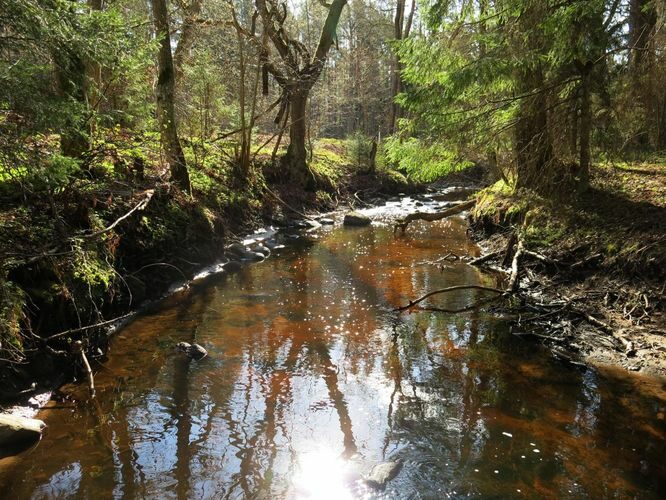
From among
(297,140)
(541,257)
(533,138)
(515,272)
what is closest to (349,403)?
(515,272)

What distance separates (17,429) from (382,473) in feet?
11.4

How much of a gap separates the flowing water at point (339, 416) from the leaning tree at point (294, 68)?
36.7 ft

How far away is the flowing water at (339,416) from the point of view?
4.14m

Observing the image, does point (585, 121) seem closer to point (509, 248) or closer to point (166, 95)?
point (509, 248)

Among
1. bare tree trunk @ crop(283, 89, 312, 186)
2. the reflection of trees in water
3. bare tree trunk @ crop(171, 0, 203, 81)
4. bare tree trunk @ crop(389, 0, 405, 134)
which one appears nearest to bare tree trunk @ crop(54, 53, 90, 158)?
the reflection of trees in water

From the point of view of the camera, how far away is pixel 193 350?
6.59 metres

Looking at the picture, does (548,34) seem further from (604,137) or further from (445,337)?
(445,337)

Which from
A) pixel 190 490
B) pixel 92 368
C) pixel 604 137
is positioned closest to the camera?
pixel 190 490

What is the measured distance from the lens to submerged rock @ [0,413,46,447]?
431 centimetres

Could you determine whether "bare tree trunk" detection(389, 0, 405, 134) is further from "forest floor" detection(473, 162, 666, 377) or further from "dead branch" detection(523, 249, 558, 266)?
"dead branch" detection(523, 249, 558, 266)

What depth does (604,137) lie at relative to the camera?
891 centimetres

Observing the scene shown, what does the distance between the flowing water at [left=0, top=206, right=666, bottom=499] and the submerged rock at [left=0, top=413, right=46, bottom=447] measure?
0.44 feet

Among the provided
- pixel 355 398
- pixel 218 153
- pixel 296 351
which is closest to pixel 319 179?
pixel 218 153

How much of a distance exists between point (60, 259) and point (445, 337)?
18.7 feet
